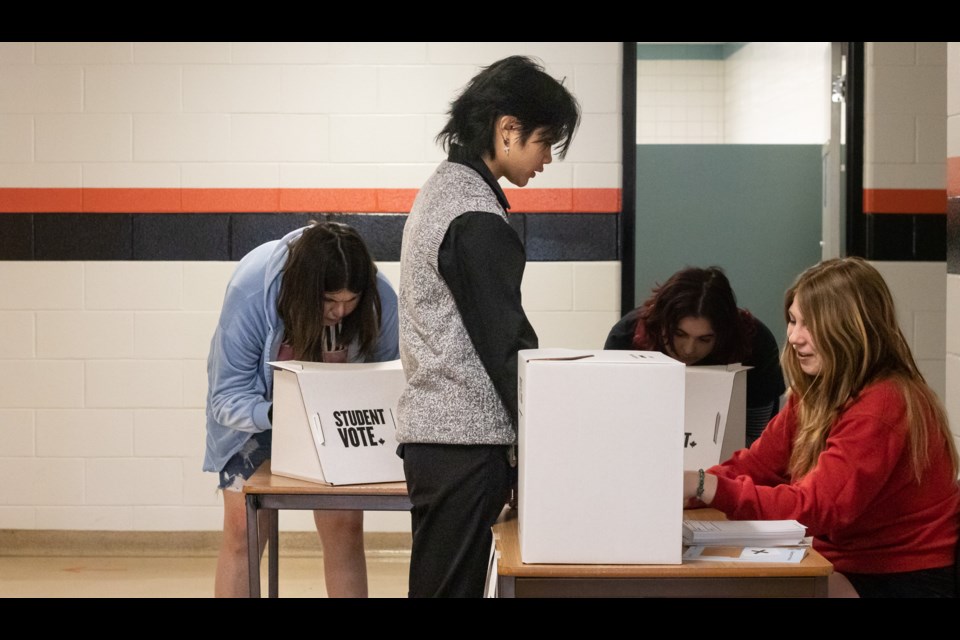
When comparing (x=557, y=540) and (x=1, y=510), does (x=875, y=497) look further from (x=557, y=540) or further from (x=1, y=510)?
(x=1, y=510)

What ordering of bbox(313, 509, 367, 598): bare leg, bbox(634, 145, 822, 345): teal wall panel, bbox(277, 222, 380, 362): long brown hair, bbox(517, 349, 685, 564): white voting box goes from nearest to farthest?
1. bbox(517, 349, 685, 564): white voting box
2. bbox(277, 222, 380, 362): long brown hair
3. bbox(313, 509, 367, 598): bare leg
4. bbox(634, 145, 822, 345): teal wall panel

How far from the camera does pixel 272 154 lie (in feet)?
12.7

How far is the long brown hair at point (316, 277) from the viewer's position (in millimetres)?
2400

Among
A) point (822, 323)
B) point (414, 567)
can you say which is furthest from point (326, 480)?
point (822, 323)

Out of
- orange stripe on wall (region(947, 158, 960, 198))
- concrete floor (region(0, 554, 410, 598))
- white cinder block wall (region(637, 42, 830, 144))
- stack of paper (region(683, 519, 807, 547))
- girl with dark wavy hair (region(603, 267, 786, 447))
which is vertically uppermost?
white cinder block wall (region(637, 42, 830, 144))

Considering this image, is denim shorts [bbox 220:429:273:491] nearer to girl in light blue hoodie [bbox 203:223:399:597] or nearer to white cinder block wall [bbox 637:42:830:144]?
girl in light blue hoodie [bbox 203:223:399:597]

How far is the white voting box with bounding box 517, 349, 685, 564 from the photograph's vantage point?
1.48m

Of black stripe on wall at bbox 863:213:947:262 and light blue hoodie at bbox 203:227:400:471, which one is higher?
black stripe on wall at bbox 863:213:947:262

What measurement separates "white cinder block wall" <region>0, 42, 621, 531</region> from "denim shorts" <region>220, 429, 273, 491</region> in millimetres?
1446

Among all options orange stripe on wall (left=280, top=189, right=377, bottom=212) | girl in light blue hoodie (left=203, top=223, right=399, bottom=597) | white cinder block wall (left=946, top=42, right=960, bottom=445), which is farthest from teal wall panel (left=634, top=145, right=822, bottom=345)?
girl in light blue hoodie (left=203, top=223, right=399, bottom=597)

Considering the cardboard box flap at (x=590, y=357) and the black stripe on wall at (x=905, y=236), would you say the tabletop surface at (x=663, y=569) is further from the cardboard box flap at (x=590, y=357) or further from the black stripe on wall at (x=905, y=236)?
the black stripe on wall at (x=905, y=236)
